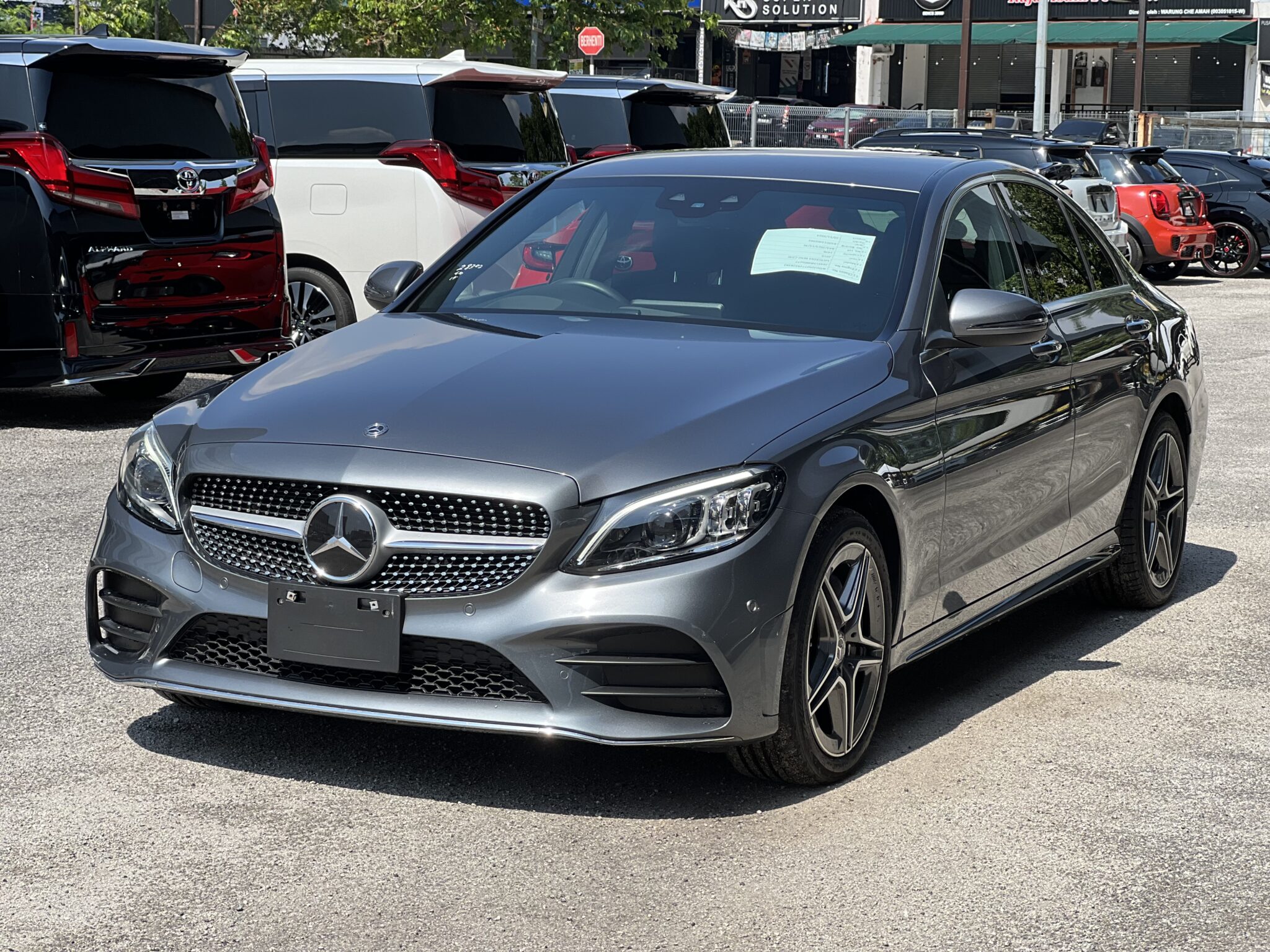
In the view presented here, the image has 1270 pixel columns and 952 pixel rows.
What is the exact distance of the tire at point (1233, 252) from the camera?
81.0ft

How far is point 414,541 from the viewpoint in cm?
416

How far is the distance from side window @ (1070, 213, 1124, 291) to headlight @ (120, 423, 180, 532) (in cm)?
328

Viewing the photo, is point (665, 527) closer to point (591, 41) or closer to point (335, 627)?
point (335, 627)

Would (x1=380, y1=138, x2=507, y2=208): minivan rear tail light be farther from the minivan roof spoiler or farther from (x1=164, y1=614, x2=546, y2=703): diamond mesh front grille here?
(x1=164, y1=614, x2=546, y2=703): diamond mesh front grille

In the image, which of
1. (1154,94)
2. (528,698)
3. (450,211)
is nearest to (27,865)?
(528,698)

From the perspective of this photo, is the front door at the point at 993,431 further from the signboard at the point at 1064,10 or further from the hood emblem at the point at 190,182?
the signboard at the point at 1064,10

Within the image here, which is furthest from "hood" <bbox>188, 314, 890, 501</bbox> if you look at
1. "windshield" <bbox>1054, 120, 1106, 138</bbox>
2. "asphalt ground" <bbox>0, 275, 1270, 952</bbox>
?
"windshield" <bbox>1054, 120, 1106, 138</bbox>

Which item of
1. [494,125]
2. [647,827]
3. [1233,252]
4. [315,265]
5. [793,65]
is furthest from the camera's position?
[793,65]

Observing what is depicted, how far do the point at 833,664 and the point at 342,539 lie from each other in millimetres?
1199

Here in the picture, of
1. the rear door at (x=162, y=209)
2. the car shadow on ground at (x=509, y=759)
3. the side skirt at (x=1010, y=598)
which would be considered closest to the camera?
the car shadow on ground at (x=509, y=759)

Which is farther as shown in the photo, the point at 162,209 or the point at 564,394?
the point at 162,209

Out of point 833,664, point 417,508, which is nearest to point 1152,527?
point 833,664

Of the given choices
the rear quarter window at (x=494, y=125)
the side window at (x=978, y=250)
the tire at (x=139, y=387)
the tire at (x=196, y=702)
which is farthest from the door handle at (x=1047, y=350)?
the rear quarter window at (x=494, y=125)

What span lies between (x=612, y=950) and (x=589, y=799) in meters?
0.88
